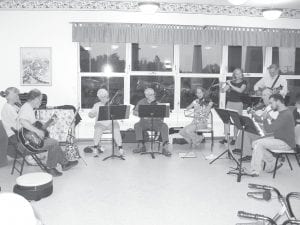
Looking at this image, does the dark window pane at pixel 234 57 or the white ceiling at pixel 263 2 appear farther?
the dark window pane at pixel 234 57

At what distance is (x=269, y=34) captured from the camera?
7094 millimetres

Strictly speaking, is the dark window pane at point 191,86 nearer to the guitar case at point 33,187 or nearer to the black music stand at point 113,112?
the black music stand at point 113,112

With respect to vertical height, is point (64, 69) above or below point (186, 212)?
above

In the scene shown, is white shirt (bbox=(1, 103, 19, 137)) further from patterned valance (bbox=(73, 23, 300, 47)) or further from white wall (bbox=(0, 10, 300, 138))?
patterned valance (bbox=(73, 23, 300, 47))

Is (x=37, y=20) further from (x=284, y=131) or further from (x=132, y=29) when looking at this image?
(x=284, y=131)

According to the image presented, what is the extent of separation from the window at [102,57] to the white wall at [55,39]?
0.24 m

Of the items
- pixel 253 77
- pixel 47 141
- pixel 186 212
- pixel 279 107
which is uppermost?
pixel 253 77

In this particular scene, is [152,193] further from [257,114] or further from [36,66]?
[36,66]

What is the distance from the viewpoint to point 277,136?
4.61m

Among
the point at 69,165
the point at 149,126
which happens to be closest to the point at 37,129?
the point at 69,165

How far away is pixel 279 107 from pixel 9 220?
13.1 ft

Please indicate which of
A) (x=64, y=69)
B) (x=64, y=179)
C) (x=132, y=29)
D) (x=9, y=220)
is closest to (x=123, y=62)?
(x=132, y=29)

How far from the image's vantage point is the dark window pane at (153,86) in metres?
7.12

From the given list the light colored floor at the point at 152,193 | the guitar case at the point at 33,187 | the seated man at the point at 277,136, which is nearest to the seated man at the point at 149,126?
the light colored floor at the point at 152,193
